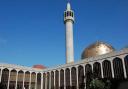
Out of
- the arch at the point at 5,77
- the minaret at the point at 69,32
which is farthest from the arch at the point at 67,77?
the arch at the point at 5,77

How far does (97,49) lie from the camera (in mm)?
60812

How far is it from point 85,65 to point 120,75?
36.8 feet

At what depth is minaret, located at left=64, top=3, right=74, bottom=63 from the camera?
6501 cm

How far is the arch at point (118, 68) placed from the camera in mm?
44416

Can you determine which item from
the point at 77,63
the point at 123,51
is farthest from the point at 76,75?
the point at 123,51

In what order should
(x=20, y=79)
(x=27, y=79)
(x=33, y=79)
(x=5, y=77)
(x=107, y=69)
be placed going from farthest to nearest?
(x=33, y=79), (x=27, y=79), (x=20, y=79), (x=5, y=77), (x=107, y=69)

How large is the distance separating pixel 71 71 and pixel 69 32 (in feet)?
55.4

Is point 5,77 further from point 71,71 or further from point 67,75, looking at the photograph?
point 71,71

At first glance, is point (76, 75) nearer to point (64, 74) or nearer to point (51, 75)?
point (64, 74)

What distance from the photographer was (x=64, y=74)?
192 ft

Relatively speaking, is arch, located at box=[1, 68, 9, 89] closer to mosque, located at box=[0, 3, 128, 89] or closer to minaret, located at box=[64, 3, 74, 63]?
mosque, located at box=[0, 3, 128, 89]

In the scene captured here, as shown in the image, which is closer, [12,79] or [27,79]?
[12,79]

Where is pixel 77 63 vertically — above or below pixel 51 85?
above

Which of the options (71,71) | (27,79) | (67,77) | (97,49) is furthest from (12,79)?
(97,49)
